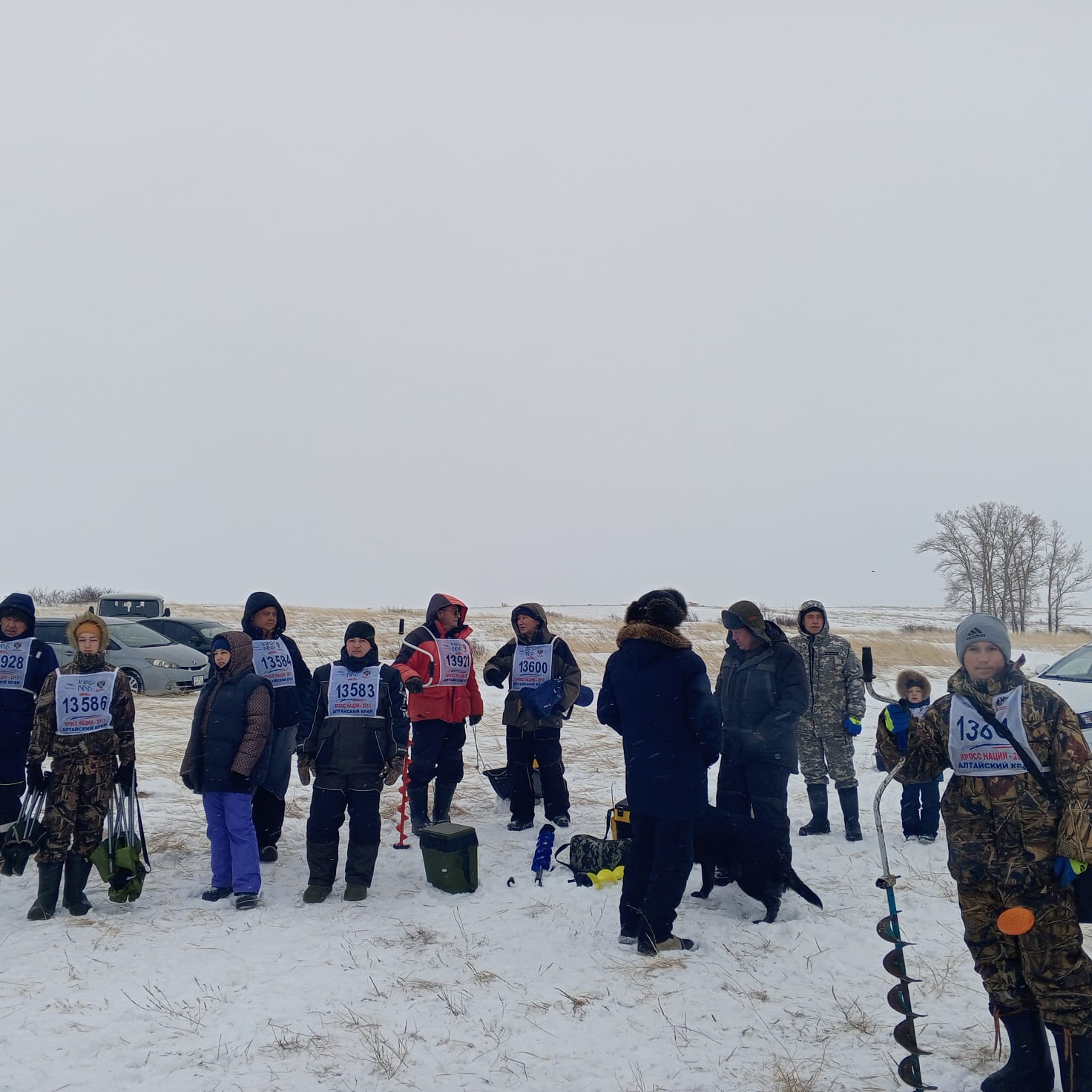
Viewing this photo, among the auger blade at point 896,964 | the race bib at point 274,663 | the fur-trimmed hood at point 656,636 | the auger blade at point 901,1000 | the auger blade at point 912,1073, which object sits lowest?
the auger blade at point 912,1073

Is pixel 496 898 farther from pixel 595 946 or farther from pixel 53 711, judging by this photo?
pixel 53 711

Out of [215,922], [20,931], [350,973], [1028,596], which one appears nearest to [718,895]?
[350,973]

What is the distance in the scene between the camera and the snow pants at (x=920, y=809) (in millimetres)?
7473

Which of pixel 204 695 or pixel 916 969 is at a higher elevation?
pixel 204 695

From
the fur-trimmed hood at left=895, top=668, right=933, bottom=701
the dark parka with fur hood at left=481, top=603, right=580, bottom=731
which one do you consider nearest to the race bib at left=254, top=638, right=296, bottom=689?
the dark parka with fur hood at left=481, top=603, right=580, bottom=731

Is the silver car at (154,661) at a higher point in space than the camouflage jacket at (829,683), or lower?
lower

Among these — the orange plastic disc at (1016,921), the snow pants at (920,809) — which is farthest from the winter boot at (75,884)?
the snow pants at (920,809)

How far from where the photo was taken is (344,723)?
20.6ft

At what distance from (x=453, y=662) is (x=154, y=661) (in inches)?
458

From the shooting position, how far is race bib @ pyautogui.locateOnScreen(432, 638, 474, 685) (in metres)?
7.55

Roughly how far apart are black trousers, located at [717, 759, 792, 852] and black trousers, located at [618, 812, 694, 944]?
1107mm

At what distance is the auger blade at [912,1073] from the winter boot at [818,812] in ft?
Answer: 13.6

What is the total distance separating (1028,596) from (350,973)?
67.9 meters

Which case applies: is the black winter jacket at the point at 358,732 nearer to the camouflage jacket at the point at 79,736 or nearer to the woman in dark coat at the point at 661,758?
the camouflage jacket at the point at 79,736
